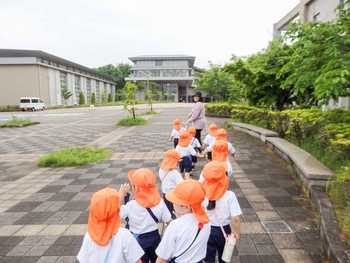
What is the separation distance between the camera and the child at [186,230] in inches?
86.3

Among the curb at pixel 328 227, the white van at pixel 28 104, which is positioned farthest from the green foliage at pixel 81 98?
the curb at pixel 328 227

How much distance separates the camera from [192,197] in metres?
2.16

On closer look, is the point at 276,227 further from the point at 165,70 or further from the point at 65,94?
the point at 165,70

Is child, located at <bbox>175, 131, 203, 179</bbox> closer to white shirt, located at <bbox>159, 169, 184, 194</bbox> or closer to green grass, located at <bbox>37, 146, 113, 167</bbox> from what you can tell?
white shirt, located at <bbox>159, 169, 184, 194</bbox>

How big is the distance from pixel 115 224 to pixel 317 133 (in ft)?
19.4

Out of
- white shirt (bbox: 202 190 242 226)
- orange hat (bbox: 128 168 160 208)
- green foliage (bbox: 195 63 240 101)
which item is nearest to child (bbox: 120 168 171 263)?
orange hat (bbox: 128 168 160 208)

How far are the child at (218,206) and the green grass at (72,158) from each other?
6.00 meters

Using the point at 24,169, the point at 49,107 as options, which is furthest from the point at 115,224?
the point at 49,107

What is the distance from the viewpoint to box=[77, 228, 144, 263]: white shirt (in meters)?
2.04

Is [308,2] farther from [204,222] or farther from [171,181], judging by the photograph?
[204,222]

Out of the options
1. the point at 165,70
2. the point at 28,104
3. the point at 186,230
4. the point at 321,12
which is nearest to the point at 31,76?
the point at 28,104

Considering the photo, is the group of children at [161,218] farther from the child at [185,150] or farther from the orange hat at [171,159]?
the child at [185,150]

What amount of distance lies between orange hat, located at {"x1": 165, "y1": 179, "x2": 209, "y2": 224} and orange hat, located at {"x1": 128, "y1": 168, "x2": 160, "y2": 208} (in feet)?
1.55

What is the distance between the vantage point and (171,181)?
381 centimetres
